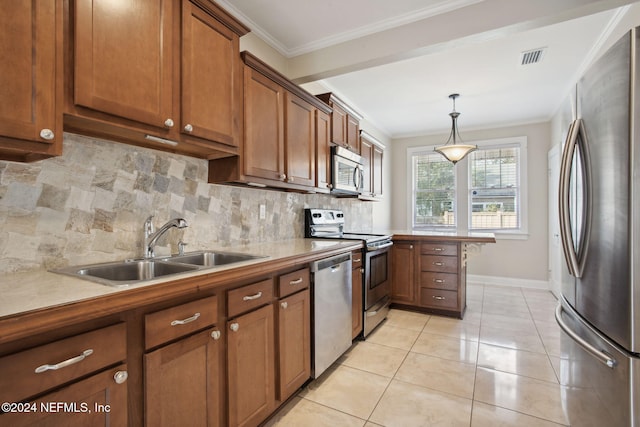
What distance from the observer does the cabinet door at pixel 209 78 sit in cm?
162

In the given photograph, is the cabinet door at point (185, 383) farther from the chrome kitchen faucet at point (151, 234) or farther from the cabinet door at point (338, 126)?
the cabinet door at point (338, 126)

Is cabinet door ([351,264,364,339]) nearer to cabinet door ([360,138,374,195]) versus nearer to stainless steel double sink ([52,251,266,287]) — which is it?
stainless steel double sink ([52,251,266,287])

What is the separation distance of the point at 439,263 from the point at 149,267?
10.3 ft

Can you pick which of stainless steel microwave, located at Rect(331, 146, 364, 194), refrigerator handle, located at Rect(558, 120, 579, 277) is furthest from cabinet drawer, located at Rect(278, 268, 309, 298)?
refrigerator handle, located at Rect(558, 120, 579, 277)

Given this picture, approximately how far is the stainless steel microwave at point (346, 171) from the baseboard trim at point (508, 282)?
3163 millimetres

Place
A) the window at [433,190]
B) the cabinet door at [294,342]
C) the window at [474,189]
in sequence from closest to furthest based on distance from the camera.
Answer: the cabinet door at [294,342] < the window at [474,189] < the window at [433,190]

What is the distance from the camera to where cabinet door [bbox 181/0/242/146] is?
1.62 meters

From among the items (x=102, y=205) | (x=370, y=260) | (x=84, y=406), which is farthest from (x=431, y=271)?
(x=84, y=406)

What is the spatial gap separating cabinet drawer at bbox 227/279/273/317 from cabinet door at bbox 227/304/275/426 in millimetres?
38

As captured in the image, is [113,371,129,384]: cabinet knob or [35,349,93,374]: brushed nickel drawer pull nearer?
[35,349,93,374]: brushed nickel drawer pull

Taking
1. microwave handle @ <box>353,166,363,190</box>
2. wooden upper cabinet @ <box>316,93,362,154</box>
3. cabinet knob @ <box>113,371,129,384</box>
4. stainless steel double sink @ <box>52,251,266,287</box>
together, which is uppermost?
wooden upper cabinet @ <box>316,93,362,154</box>

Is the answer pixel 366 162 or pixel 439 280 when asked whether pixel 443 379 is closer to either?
pixel 439 280

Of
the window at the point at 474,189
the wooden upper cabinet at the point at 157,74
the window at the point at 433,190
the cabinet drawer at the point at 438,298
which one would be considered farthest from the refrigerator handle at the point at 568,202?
the window at the point at 433,190

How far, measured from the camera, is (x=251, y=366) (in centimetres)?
159
